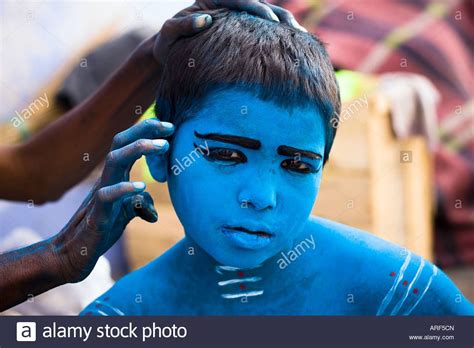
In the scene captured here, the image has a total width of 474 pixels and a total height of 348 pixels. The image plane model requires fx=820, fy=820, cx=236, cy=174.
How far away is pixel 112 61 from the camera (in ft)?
8.05

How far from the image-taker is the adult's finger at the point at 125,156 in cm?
139

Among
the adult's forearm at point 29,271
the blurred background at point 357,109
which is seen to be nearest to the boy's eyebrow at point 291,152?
the adult's forearm at point 29,271

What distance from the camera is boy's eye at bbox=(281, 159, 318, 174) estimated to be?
1476 millimetres

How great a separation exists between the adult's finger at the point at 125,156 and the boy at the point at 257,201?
0.10 meters

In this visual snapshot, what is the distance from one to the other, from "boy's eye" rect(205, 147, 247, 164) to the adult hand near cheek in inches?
3.3

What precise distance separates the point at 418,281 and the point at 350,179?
931 millimetres

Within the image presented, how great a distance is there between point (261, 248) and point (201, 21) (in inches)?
17.0

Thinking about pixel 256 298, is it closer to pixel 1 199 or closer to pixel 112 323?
pixel 112 323

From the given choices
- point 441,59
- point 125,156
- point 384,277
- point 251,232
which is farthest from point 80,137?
point 441,59

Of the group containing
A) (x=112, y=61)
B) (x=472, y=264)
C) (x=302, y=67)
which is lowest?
(x=472, y=264)

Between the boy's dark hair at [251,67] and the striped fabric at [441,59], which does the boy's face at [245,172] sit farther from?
the striped fabric at [441,59]

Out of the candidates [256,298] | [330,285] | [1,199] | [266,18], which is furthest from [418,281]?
[1,199]

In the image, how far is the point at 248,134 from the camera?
1.45 m

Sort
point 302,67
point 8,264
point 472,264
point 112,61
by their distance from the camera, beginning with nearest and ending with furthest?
1. point 302,67
2. point 8,264
3. point 112,61
4. point 472,264
